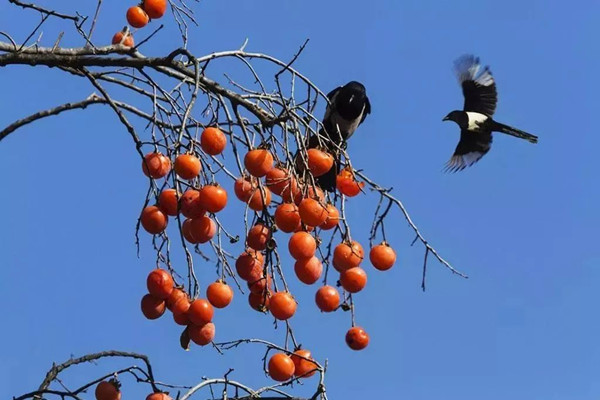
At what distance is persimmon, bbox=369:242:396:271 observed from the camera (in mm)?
2910

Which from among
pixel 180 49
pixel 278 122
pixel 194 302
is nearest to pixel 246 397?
pixel 194 302

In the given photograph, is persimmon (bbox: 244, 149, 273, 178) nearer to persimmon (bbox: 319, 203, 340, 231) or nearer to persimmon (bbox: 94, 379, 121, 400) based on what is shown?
persimmon (bbox: 319, 203, 340, 231)

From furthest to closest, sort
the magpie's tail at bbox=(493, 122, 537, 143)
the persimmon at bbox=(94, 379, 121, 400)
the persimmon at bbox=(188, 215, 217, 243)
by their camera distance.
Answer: the magpie's tail at bbox=(493, 122, 537, 143), the persimmon at bbox=(94, 379, 121, 400), the persimmon at bbox=(188, 215, 217, 243)

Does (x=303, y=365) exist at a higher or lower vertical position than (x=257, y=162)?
lower

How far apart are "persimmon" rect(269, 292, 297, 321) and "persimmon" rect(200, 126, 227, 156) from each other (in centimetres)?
42

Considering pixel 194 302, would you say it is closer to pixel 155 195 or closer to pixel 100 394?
pixel 155 195

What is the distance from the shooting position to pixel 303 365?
2.92 metres

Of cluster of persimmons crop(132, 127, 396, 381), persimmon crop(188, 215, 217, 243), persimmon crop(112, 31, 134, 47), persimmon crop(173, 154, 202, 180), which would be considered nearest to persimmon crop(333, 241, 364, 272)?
cluster of persimmons crop(132, 127, 396, 381)

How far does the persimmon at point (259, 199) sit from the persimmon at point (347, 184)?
0.35m

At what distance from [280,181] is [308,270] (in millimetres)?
252

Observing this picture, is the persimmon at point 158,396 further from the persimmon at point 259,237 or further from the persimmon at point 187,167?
the persimmon at point 187,167

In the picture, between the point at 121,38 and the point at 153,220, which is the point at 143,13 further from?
the point at 153,220

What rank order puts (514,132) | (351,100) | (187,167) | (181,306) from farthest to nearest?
(514,132)
(351,100)
(181,306)
(187,167)

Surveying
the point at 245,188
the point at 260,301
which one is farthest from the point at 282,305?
the point at 245,188
